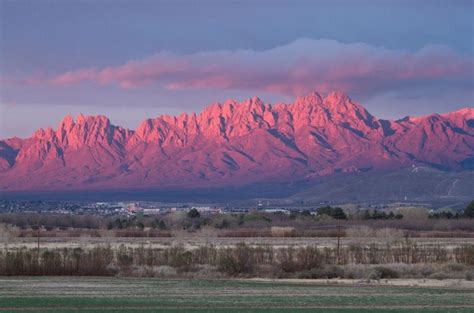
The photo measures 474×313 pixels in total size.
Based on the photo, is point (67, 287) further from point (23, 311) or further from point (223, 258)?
point (223, 258)

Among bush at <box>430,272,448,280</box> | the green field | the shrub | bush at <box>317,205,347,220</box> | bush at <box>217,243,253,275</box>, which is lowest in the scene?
bush at <box>430,272,448,280</box>

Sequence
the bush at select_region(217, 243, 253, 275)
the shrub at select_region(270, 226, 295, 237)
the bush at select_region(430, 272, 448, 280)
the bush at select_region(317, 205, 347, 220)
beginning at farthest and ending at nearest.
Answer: the bush at select_region(317, 205, 347, 220), the shrub at select_region(270, 226, 295, 237), the bush at select_region(217, 243, 253, 275), the bush at select_region(430, 272, 448, 280)

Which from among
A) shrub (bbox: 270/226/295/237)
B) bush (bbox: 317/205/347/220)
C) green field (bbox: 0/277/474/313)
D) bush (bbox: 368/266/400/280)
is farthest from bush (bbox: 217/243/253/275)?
bush (bbox: 317/205/347/220)

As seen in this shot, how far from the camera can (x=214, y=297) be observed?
32781 millimetres

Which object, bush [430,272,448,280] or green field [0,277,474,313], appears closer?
green field [0,277,474,313]

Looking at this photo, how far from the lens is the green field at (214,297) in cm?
2958

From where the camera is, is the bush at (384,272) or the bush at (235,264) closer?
the bush at (384,272)

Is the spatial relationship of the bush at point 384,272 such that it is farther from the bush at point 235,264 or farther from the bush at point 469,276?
the bush at point 235,264

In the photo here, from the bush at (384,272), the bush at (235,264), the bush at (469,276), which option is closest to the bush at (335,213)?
the bush at (235,264)

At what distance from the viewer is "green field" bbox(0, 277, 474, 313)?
29.6 meters

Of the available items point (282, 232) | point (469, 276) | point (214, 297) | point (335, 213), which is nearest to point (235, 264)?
point (469, 276)

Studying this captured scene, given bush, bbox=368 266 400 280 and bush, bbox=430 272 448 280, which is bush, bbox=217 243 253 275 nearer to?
bush, bbox=368 266 400 280

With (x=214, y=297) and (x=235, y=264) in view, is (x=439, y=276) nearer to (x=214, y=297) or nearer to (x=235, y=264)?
(x=235, y=264)

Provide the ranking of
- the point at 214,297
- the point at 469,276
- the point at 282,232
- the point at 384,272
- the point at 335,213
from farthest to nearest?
the point at 335,213, the point at 282,232, the point at 384,272, the point at 469,276, the point at 214,297
